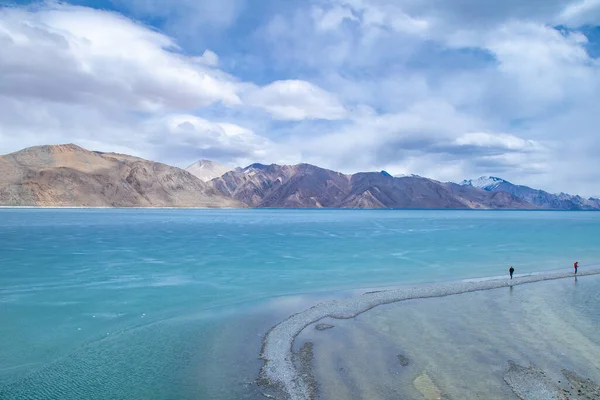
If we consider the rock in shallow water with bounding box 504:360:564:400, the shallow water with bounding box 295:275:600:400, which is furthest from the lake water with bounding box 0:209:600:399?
the rock in shallow water with bounding box 504:360:564:400

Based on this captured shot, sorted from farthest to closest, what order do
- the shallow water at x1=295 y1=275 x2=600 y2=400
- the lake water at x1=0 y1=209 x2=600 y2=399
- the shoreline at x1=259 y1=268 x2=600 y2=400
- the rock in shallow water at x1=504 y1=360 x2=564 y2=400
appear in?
the lake water at x1=0 y1=209 x2=600 y2=399, the shoreline at x1=259 y1=268 x2=600 y2=400, the shallow water at x1=295 y1=275 x2=600 y2=400, the rock in shallow water at x1=504 y1=360 x2=564 y2=400

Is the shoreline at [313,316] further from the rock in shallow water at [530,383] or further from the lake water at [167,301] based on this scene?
the rock in shallow water at [530,383]

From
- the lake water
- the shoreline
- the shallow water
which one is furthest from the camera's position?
the lake water

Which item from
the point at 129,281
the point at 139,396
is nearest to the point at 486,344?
the point at 139,396

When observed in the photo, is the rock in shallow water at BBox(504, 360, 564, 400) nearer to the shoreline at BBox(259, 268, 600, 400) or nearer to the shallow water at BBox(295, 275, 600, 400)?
the shallow water at BBox(295, 275, 600, 400)

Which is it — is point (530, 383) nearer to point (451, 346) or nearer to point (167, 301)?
point (451, 346)

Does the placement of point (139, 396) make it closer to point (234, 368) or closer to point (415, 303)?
point (234, 368)

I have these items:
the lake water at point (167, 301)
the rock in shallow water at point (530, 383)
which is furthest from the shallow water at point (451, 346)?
the lake water at point (167, 301)


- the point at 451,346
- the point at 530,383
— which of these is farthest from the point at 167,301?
the point at 530,383
